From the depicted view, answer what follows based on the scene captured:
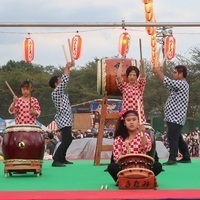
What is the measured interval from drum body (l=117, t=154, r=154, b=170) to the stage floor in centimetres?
24

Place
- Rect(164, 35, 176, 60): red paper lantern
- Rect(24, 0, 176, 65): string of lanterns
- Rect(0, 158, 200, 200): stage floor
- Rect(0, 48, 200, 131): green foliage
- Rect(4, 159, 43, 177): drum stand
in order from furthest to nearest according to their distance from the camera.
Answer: Rect(0, 48, 200, 131): green foliage → Rect(164, 35, 176, 60): red paper lantern → Rect(24, 0, 176, 65): string of lanterns → Rect(4, 159, 43, 177): drum stand → Rect(0, 158, 200, 200): stage floor

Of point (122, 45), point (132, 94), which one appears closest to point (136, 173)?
point (132, 94)

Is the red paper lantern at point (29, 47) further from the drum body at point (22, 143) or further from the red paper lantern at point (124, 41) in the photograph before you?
the drum body at point (22, 143)

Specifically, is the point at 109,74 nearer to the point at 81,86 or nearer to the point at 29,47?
the point at 29,47

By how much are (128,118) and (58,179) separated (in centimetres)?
122

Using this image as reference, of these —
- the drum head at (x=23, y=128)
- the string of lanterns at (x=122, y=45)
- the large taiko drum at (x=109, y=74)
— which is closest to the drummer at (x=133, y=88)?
the large taiko drum at (x=109, y=74)

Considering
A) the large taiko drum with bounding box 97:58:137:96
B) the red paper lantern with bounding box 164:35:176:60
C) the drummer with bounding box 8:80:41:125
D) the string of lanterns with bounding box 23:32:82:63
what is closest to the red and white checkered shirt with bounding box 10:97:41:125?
the drummer with bounding box 8:80:41:125

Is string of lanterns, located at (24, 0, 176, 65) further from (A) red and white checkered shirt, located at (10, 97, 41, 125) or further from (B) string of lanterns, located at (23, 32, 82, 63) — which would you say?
(A) red and white checkered shirt, located at (10, 97, 41, 125)

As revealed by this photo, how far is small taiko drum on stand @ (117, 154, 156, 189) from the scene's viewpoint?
5398mm

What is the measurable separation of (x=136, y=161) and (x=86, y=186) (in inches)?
21.8

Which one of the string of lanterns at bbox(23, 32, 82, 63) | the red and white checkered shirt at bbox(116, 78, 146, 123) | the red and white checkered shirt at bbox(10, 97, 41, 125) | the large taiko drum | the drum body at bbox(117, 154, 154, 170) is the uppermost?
the string of lanterns at bbox(23, 32, 82, 63)

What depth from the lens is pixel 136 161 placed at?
5512 mm

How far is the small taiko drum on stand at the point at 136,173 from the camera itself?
213 inches

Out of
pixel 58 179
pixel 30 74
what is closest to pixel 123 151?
pixel 58 179
